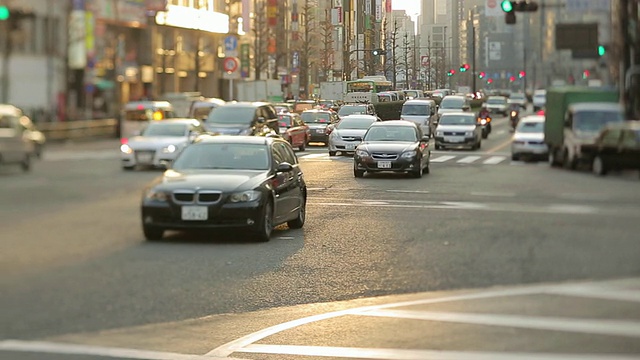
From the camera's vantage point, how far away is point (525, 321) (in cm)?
723

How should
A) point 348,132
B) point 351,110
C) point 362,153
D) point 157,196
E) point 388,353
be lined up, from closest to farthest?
1. point 157,196
2. point 362,153
3. point 348,132
4. point 351,110
5. point 388,353

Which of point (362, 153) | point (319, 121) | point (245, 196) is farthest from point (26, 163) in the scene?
point (245, 196)

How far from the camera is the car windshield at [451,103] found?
357 centimetres

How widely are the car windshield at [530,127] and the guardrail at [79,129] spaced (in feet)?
3.43

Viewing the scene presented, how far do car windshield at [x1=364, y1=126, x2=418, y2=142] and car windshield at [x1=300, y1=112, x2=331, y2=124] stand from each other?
49 centimetres

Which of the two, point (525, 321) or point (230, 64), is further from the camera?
point (525, 321)

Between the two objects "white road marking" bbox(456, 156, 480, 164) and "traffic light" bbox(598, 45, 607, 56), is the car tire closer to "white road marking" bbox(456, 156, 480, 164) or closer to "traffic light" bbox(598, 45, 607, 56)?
"traffic light" bbox(598, 45, 607, 56)

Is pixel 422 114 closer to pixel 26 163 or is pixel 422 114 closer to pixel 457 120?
pixel 457 120

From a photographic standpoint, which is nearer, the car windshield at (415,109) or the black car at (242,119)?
the black car at (242,119)

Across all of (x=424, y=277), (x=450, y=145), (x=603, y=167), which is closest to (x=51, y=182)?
(x=603, y=167)

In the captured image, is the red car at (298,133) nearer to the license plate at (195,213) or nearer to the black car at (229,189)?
the black car at (229,189)

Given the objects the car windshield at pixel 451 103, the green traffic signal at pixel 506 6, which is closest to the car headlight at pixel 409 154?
the car windshield at pixel 451 103

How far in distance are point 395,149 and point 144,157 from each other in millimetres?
2417

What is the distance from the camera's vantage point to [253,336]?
652 cm
